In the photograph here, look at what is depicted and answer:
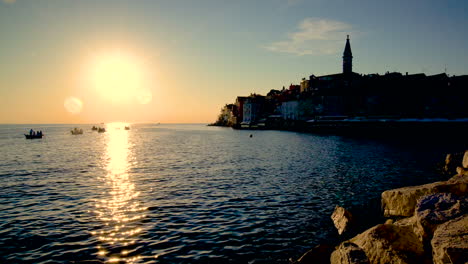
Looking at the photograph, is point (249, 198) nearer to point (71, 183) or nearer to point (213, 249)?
point (213, 249)

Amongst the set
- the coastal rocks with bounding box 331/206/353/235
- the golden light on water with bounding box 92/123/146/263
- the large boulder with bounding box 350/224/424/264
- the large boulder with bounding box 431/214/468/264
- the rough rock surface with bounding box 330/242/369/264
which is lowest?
the golden light on water with bounding box 92/123/146/263

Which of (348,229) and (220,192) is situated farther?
Result: (220,192)

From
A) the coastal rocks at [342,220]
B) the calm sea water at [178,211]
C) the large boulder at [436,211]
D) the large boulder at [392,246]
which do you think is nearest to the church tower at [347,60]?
the calm sea water at [178,211]

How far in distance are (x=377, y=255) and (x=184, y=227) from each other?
8.83 meters

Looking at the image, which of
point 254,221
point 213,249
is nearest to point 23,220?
point 213,249

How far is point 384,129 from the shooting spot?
89125mm

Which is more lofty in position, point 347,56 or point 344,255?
point 347,56

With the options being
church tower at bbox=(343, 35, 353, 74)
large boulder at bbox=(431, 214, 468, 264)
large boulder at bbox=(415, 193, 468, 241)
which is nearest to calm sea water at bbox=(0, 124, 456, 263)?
large boulder at bbox=(415, 193, 468, 241)

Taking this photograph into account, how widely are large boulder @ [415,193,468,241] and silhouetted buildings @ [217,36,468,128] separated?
91787 millimetres

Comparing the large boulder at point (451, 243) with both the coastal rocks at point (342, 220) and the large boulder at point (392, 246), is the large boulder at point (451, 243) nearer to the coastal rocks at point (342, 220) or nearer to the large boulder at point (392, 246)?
the large boulder at point (392, 246)

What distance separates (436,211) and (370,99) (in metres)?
112

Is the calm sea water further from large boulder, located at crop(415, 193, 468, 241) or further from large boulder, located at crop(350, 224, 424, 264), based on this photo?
large boulder, located at crop(415, 193, 468, 241)

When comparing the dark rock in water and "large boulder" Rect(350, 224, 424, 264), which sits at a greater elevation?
"large boulder" Rect(350, 224, 424, 264)

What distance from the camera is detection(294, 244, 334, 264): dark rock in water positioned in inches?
385
